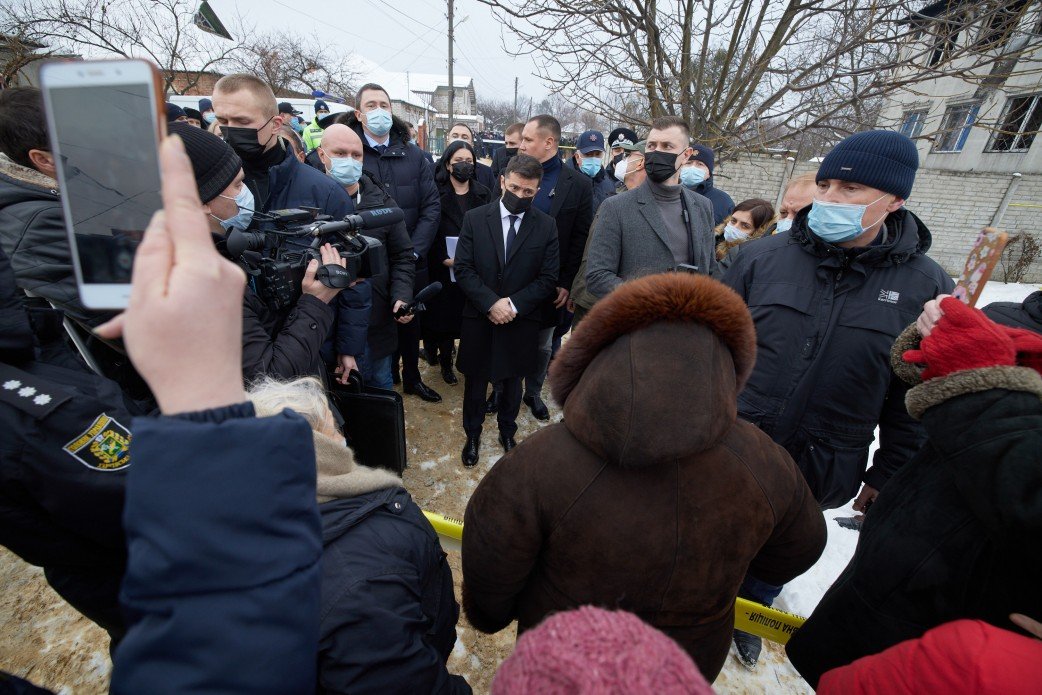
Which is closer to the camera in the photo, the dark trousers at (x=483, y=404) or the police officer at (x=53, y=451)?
the police officer at (x=53, y=451)

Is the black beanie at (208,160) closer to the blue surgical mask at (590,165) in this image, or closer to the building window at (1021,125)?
the blue surgical mask at (590,165)

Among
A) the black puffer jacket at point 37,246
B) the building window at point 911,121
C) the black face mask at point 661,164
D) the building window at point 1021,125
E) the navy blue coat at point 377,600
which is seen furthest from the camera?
the building window at point 1021,125

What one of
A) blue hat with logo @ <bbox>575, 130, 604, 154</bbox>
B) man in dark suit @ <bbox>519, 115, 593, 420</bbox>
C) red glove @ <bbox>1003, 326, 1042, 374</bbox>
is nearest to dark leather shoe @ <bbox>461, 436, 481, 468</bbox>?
man in dark suit @ <bbox>519, 115, 593, 420</bbox>

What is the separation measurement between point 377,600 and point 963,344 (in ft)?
5.18

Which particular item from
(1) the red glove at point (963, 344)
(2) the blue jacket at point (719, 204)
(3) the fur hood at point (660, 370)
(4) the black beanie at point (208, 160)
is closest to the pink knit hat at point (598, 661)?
(3) the fur hood at point (660, 370)

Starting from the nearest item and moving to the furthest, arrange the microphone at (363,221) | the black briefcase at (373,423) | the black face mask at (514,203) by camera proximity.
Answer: the microphone at (363,221), the black briefcase at (373,423), the black face mask at (514,203)

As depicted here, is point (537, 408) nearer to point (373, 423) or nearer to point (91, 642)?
point (373, 423)

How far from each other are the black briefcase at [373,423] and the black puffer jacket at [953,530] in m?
2.03

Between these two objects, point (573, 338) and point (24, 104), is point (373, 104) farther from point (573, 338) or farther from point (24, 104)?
point (573, 338)

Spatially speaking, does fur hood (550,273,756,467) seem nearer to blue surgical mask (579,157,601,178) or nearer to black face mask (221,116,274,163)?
black face mask (221,116,274,163)

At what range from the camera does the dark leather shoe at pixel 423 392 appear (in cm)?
412

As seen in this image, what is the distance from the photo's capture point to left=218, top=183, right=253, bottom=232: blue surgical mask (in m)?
1.76

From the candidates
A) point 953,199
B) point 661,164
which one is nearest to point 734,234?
point 661,164

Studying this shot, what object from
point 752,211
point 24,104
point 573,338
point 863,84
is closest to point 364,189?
point 24,104
